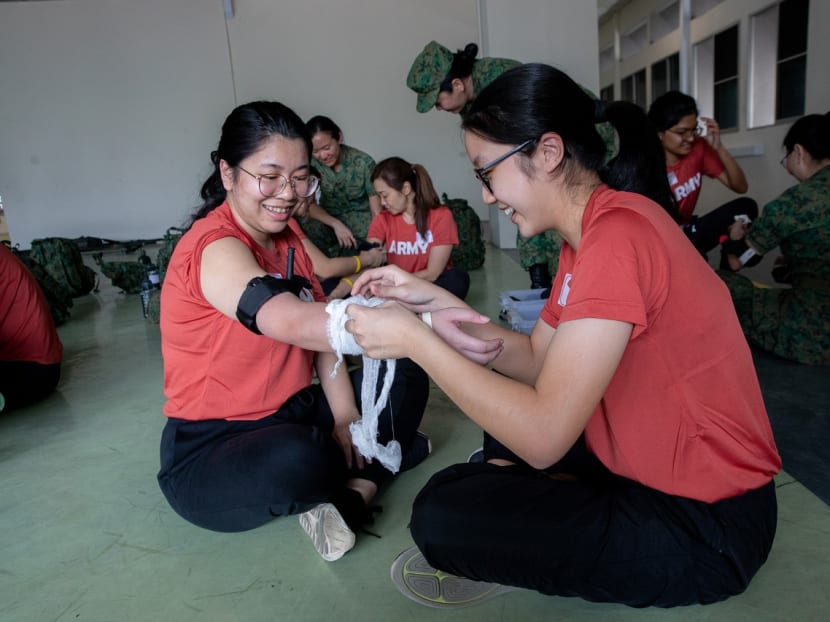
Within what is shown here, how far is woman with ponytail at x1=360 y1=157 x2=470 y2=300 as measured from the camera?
11.3 ft

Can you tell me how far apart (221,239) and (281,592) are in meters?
0.82

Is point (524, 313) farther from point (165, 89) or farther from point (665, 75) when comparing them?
point (665, 75)

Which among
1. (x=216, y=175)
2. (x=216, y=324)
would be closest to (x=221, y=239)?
(x=216, y=324)

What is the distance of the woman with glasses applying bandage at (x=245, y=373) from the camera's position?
1458 mm

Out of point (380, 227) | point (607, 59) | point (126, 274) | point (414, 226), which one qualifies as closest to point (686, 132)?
point (414, 226)

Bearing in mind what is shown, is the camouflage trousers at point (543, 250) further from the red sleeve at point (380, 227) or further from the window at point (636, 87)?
the window at point (636, 87)

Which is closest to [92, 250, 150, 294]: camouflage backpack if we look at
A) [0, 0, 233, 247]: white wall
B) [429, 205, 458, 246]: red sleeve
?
[0, 0, 233, 247]: white wall

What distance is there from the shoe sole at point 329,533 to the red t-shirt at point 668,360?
694mm

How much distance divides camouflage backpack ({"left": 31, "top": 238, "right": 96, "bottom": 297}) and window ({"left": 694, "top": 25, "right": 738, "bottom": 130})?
6307 mm

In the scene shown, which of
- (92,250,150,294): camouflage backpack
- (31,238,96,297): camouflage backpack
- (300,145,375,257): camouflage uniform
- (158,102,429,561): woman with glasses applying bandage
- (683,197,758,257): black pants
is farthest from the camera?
(92,250,150,294): camouflage backpack

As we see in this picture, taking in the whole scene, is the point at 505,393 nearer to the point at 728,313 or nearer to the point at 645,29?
the point at 728,313

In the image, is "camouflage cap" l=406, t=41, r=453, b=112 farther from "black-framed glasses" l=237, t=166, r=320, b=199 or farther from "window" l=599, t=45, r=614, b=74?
"window" l=599, t=45, r=614, b=74

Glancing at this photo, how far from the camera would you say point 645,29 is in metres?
10.5

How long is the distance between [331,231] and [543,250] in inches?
79.1
